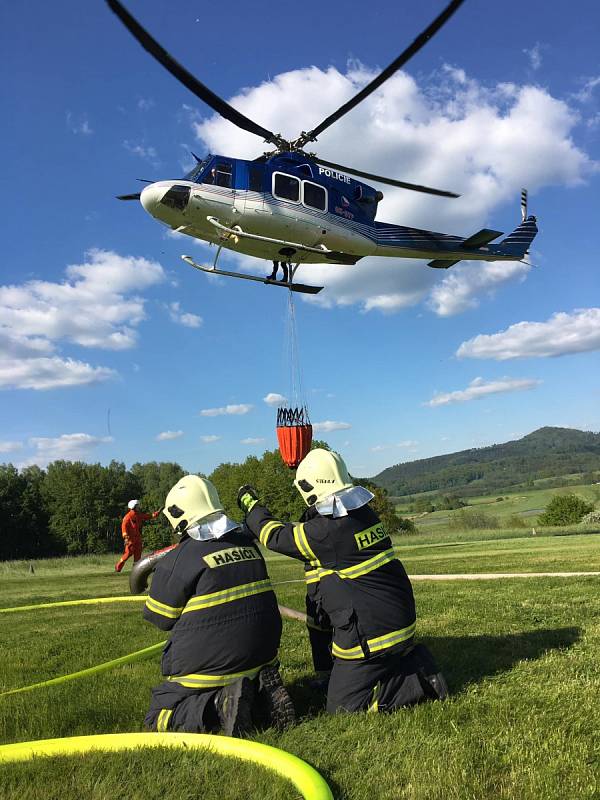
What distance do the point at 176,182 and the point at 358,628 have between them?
12315mm

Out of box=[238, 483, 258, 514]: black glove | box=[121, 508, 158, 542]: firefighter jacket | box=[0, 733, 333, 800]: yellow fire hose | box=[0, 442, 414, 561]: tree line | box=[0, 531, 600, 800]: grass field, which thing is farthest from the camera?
box=[0, 442, 414, 561]: tree line

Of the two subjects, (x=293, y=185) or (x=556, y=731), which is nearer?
(x=556, y=731)

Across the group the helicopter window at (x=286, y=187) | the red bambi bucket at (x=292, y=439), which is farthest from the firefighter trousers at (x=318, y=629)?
the helicopter window at (x=286, y=187)

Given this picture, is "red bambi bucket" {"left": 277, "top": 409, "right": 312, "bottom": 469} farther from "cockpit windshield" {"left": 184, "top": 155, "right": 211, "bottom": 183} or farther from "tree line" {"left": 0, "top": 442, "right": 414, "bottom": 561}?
"tree line" {"left": 0, "top": 442, "right": 414, "bottom": 561}

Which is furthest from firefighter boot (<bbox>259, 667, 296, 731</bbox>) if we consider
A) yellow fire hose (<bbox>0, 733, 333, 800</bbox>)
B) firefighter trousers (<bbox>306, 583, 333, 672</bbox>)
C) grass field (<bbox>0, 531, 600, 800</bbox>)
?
firefighter trousers (<bbox>306, 583, 333, 672</bbox>)

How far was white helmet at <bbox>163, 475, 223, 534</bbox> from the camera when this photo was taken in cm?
455

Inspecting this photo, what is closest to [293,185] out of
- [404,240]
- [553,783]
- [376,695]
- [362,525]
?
[404,240]

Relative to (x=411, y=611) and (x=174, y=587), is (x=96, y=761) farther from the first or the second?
(x=411, y=611)

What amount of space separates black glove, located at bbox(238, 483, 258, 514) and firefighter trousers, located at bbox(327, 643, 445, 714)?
1607 mm

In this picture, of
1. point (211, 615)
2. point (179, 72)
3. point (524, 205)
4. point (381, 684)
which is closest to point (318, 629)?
point (381, 684)

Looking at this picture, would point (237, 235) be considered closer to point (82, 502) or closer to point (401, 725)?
point (401, 725)

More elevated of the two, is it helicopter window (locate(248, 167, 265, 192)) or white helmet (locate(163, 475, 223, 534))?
helicopter window (locate(248, 167, 265, 192))

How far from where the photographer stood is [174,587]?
4324 millimetres

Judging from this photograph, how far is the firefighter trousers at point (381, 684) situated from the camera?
4.49 m
